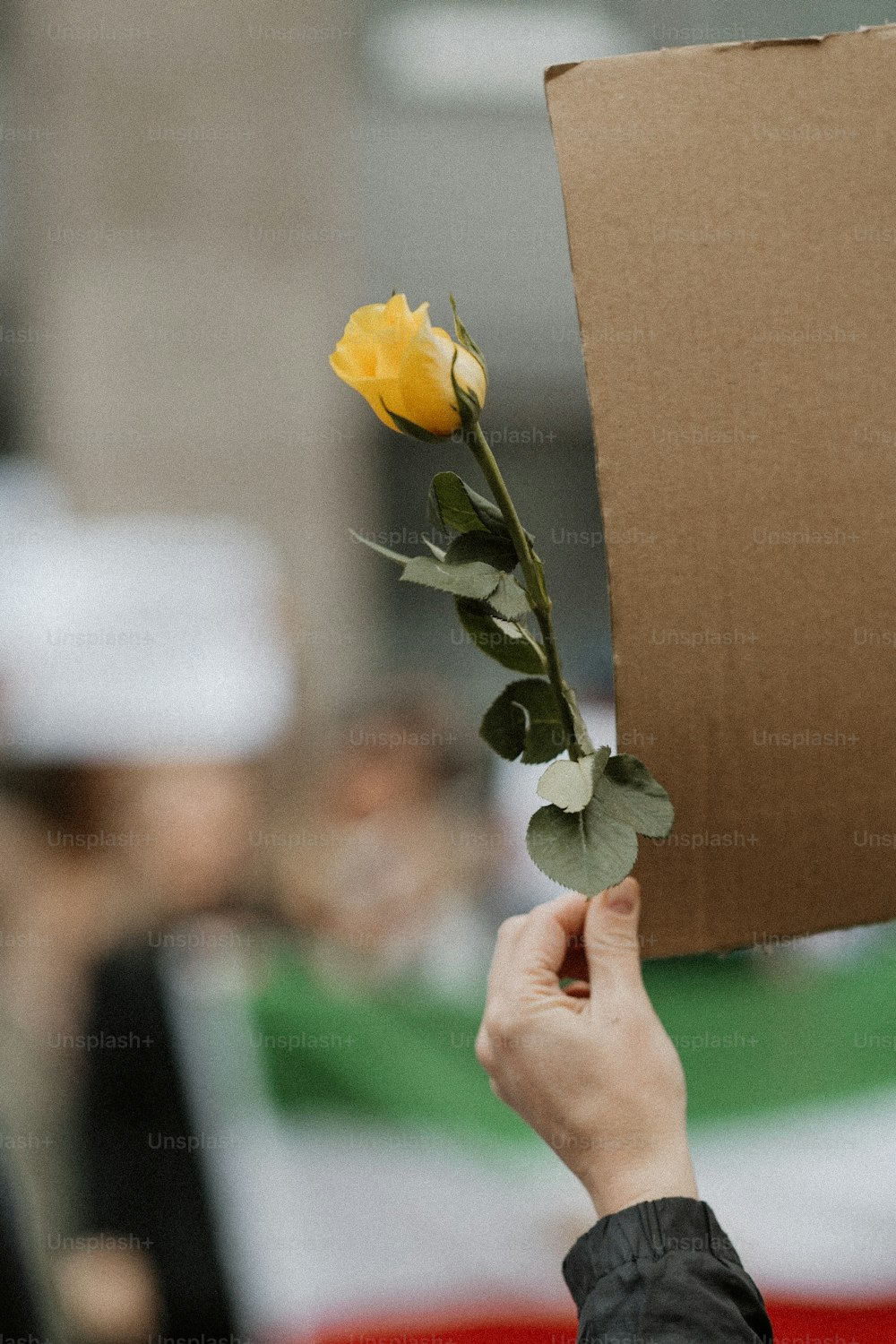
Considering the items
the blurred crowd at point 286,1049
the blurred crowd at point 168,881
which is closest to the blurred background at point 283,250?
the blurred crowd at point 168,881

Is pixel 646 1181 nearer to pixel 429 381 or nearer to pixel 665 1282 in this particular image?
pixel 665 1282

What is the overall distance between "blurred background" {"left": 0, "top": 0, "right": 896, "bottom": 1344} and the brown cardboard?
107 cm

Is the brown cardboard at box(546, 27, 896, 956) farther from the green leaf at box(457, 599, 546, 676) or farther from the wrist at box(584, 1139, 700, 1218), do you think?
the wrist at box(584, 1139, 700, 1218)

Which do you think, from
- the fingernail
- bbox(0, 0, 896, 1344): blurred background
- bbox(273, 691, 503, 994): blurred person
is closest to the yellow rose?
the fingernail

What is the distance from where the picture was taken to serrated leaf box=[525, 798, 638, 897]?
64 cm

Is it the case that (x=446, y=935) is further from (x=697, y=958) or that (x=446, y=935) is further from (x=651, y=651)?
(x=651, y=651)

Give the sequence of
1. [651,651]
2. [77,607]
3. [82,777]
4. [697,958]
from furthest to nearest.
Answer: [77,607] → [82,777] → [697,958] → [651,651]

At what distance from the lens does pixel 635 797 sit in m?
0.67

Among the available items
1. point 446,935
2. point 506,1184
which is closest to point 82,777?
point 446,935

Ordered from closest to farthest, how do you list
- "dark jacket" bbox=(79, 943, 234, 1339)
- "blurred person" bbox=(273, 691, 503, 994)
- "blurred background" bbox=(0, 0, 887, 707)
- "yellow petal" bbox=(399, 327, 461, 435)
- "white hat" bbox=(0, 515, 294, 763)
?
"yellow petal" bbox=(399, 327, 461, 435) < "dark jacket" bbox=(79, 943, 234, 1339) < "blurred person" bbox=(273, 691, 503, 994) < "white hat" bbox=(0, 515, 294, 763) < "blurred background" bbox=(0, 0, 887, 707)

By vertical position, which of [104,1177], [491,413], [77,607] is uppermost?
[491,413]

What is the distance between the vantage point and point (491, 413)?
158 inches

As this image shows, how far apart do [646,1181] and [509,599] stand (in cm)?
31

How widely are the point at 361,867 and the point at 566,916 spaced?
169 cm
